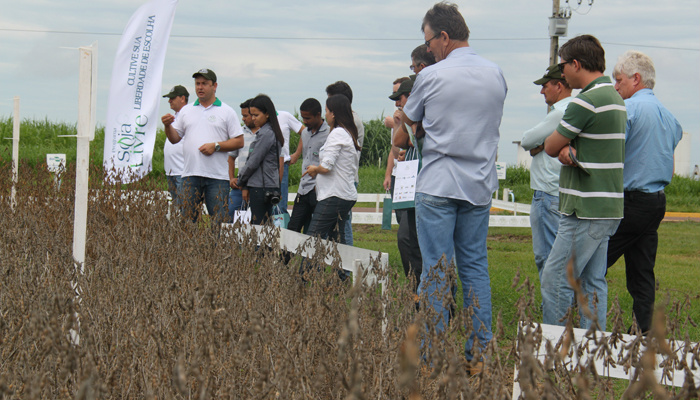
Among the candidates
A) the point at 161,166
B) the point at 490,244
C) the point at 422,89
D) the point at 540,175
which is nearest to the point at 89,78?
the point at 422,89

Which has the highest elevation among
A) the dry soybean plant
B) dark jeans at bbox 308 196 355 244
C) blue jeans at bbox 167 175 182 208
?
blue jeans at bbox 167 175 182 208

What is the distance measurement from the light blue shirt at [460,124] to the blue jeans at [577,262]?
1.60ft

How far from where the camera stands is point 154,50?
7723 millimetres

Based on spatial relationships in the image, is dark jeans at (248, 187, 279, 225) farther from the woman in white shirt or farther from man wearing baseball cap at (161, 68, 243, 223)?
the woman in white shirt

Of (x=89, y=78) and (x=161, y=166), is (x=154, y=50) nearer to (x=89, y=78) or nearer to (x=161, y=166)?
(x=89, y=78)

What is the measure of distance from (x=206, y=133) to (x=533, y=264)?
15.3ft

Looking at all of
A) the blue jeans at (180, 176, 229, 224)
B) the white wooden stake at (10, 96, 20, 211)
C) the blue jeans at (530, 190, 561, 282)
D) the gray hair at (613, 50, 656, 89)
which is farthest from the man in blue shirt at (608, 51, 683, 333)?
the white wooden stake at (10, 96, 20, 211)

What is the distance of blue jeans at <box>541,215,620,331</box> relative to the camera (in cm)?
399

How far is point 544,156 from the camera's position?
5.35 metres

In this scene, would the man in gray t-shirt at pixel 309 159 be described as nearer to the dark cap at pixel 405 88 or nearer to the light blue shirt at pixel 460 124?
the dark cap at pixel 405 88

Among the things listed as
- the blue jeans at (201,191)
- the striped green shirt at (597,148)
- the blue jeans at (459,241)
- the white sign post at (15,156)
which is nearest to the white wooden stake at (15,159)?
the white sign post at (15,156)

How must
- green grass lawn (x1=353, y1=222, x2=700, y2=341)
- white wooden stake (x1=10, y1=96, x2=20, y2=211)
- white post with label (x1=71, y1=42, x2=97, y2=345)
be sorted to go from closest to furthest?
white post with label (x1=71, y1=42, x2=97, y2=345) → green grass lawn (x1=353, y1=222, x2=700, y2=341) → white wooden stake (x1=10, y1=96, x2=20, y2=211)

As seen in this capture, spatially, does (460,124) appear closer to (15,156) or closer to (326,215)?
(326,215)

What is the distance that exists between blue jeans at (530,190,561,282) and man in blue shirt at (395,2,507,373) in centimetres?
104
